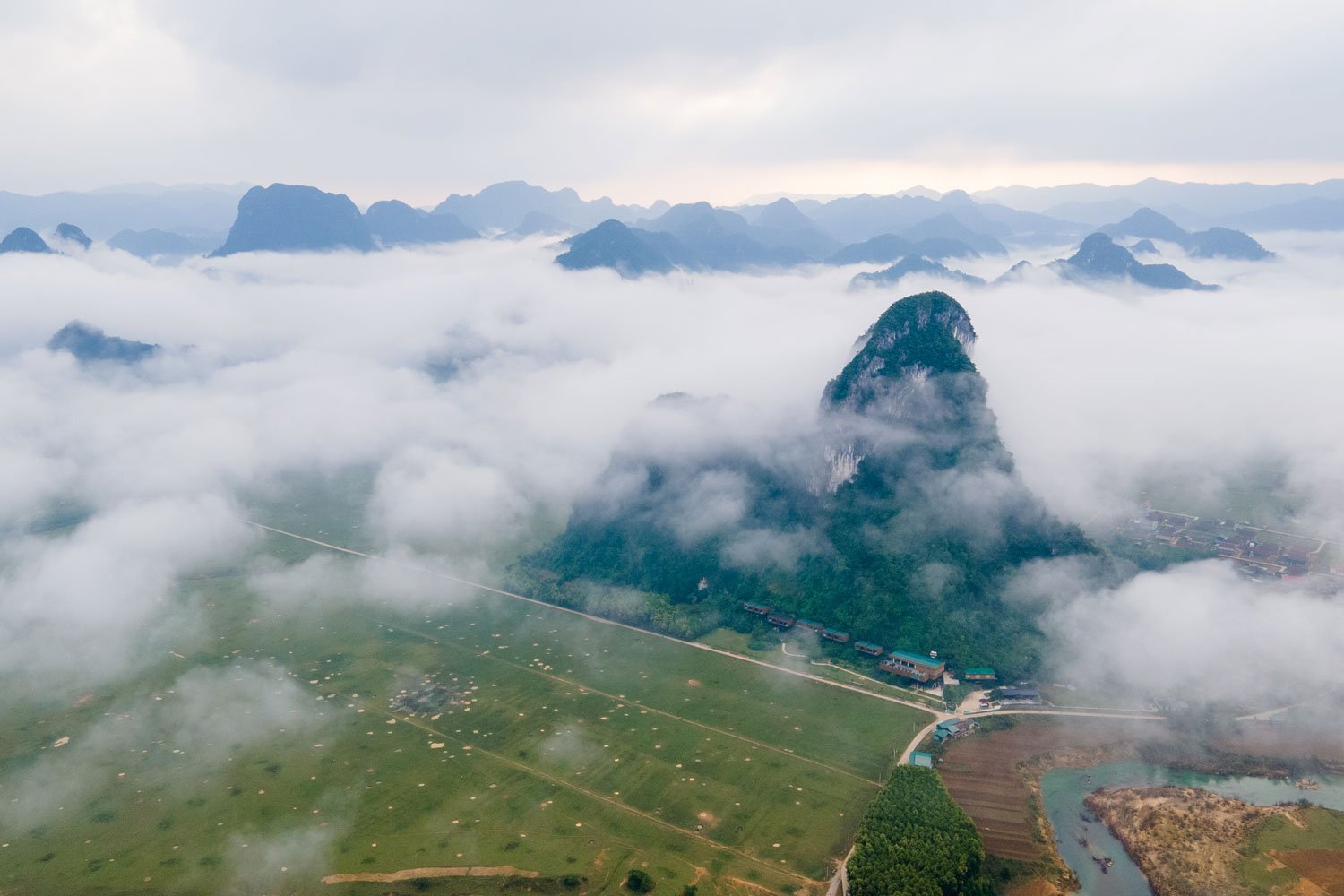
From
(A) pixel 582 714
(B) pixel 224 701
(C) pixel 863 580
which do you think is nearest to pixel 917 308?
(C) pixel 863 580

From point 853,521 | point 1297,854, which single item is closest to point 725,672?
point 853,521

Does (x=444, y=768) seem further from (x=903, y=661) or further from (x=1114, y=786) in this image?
(x=1114, y=786)

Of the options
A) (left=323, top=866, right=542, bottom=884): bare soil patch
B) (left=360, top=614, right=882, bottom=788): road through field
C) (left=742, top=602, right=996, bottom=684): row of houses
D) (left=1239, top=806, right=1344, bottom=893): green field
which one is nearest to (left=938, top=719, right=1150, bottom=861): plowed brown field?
(left=360, top=614, right=882, bottom=788): road through field

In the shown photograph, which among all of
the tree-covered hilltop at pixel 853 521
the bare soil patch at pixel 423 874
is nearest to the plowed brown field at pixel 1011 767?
the tree-covered hilltop at pixel 853 521

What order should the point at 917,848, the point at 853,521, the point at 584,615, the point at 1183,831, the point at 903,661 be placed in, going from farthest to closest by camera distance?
the point at 853,521
the point at 584,615
the point at 903,661
the point at 1183,831
the point at 917,848

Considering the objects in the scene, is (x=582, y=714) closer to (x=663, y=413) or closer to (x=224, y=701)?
(x=224, y=701)
